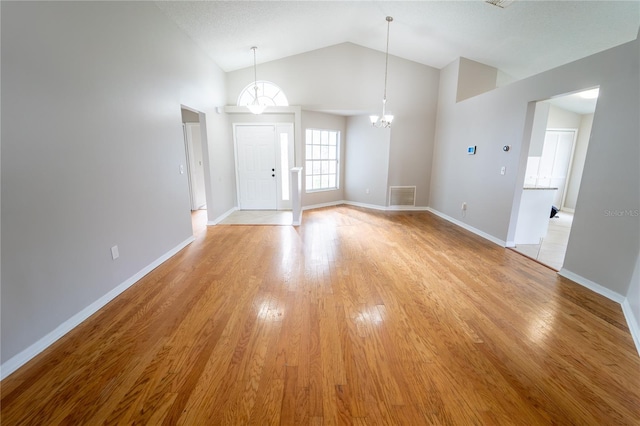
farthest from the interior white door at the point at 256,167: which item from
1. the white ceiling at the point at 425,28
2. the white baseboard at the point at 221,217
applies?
the white ceiling at the point at 425,28

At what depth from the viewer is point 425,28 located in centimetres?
426

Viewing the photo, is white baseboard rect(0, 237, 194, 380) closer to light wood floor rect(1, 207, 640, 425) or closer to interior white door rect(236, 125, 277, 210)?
light wood floor rect(1, 207, 640, 425)

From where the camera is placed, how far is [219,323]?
6.89 ft

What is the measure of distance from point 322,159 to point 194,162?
318 cm

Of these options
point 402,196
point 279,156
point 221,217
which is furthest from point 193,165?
point 402,196

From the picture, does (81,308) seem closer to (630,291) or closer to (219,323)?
(219,323)

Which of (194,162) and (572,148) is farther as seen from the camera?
(572,148)

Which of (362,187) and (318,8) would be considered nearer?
(318,8)

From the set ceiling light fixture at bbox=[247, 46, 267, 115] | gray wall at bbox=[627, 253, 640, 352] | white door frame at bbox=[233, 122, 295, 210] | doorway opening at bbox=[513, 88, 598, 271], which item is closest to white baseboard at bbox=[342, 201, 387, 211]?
white door frame at bbox=[233, 122, 295, 210]

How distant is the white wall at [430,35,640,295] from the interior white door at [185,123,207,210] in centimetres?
599

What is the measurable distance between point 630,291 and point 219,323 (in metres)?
3.58

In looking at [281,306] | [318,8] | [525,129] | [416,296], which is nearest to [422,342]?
[416,296]

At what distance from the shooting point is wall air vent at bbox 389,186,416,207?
627cm

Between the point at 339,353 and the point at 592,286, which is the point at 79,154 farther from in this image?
the point at 592,286
